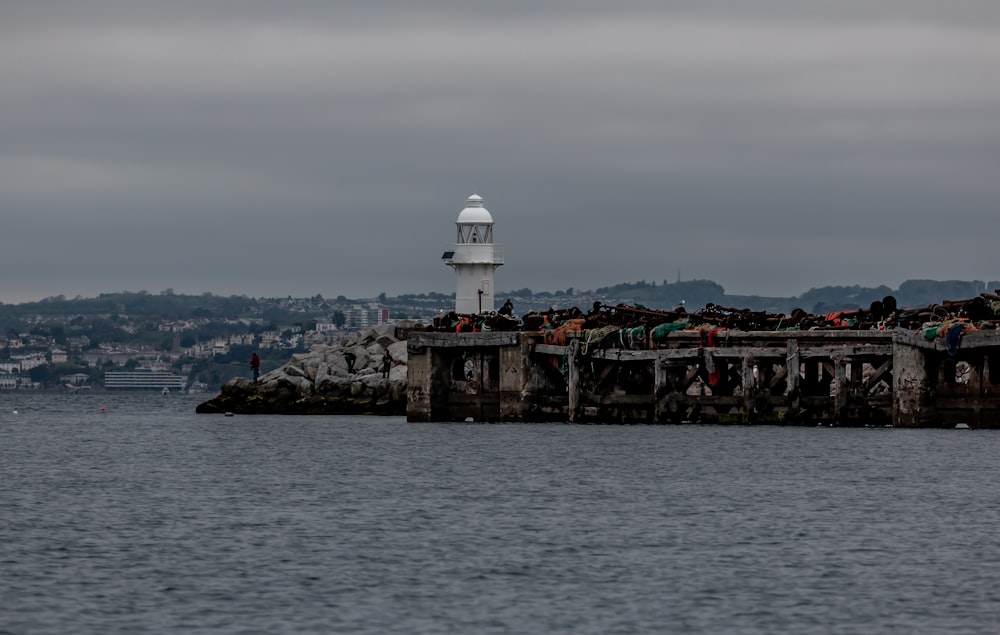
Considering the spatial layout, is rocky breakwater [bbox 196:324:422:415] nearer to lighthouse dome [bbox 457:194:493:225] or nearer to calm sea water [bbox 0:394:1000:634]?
lighthouse dome [bbox 457:194:493:225]

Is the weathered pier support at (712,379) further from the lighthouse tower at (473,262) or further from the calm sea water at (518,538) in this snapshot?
the lighthouse tower at (473,262)

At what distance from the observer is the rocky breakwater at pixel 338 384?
7819cm

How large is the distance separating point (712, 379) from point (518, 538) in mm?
25673

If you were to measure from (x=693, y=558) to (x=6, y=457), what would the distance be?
103 ft

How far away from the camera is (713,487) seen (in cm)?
4112

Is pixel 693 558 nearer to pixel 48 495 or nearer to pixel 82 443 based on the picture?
pixel 48 495

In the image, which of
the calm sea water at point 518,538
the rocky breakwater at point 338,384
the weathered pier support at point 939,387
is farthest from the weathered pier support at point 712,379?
the rocky breakwater at point 338,384

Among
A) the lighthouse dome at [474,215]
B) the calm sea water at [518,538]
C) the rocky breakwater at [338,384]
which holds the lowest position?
the calm sea water at [518,538]

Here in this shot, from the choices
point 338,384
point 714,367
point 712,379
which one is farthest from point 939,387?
point 338,384

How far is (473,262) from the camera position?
3162 inches

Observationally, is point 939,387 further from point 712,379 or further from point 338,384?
point 338,384

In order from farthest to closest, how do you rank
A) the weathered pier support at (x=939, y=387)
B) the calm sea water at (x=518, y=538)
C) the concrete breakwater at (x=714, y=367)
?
the concrete breakwater at (x=714, y=367) < the weathered pier support at (x=939, y=387) < the calm sea water at (x=518, y=538)

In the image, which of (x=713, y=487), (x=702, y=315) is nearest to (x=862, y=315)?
(x=702, y=315)

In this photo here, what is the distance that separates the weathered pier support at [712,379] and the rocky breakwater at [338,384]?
12306 millimetres
